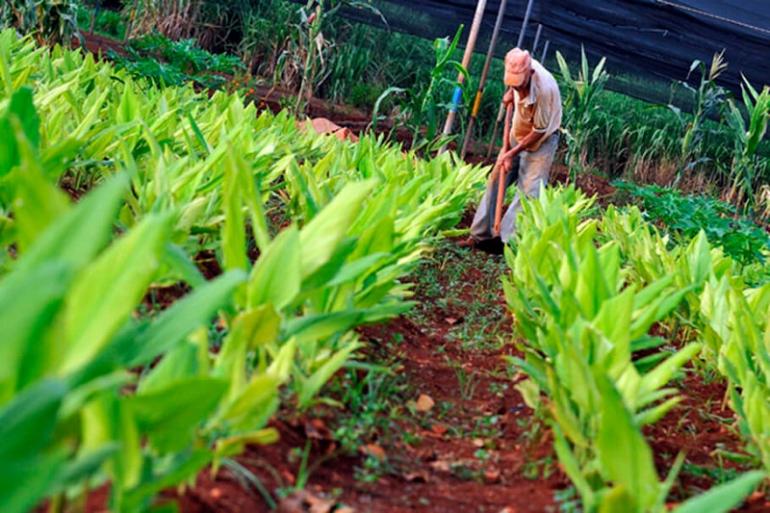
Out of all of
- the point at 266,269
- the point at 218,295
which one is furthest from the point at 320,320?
the point at 218,295

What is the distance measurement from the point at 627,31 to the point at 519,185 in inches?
243

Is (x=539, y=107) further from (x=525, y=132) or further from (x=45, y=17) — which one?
(x=45, y=17)

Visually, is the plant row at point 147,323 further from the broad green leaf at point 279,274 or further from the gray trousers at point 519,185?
the gray trousers at point 519,185

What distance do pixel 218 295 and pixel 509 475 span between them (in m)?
1.09

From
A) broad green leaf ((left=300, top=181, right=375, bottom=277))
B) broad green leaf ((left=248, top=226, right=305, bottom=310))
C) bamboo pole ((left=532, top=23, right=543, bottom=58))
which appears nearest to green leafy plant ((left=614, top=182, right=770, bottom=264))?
broad green leaf ((left=300, top=181, right=375, bottom=277))

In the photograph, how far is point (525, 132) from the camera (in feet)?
21.2

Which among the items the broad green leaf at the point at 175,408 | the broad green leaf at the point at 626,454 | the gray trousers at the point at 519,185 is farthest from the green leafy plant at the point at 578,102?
the broad green leaf at the point at 175,408

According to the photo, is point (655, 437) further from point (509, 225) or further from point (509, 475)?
point (509, 225)

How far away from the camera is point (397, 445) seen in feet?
7.36

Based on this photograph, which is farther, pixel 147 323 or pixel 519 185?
pixel 519 185

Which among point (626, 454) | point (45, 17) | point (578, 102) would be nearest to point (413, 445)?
point (626, 454)

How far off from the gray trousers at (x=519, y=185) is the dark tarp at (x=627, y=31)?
5542 mm

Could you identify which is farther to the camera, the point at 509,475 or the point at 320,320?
the point at 509,475

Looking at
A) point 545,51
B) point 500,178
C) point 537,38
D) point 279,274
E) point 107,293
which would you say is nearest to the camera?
point 107,293
